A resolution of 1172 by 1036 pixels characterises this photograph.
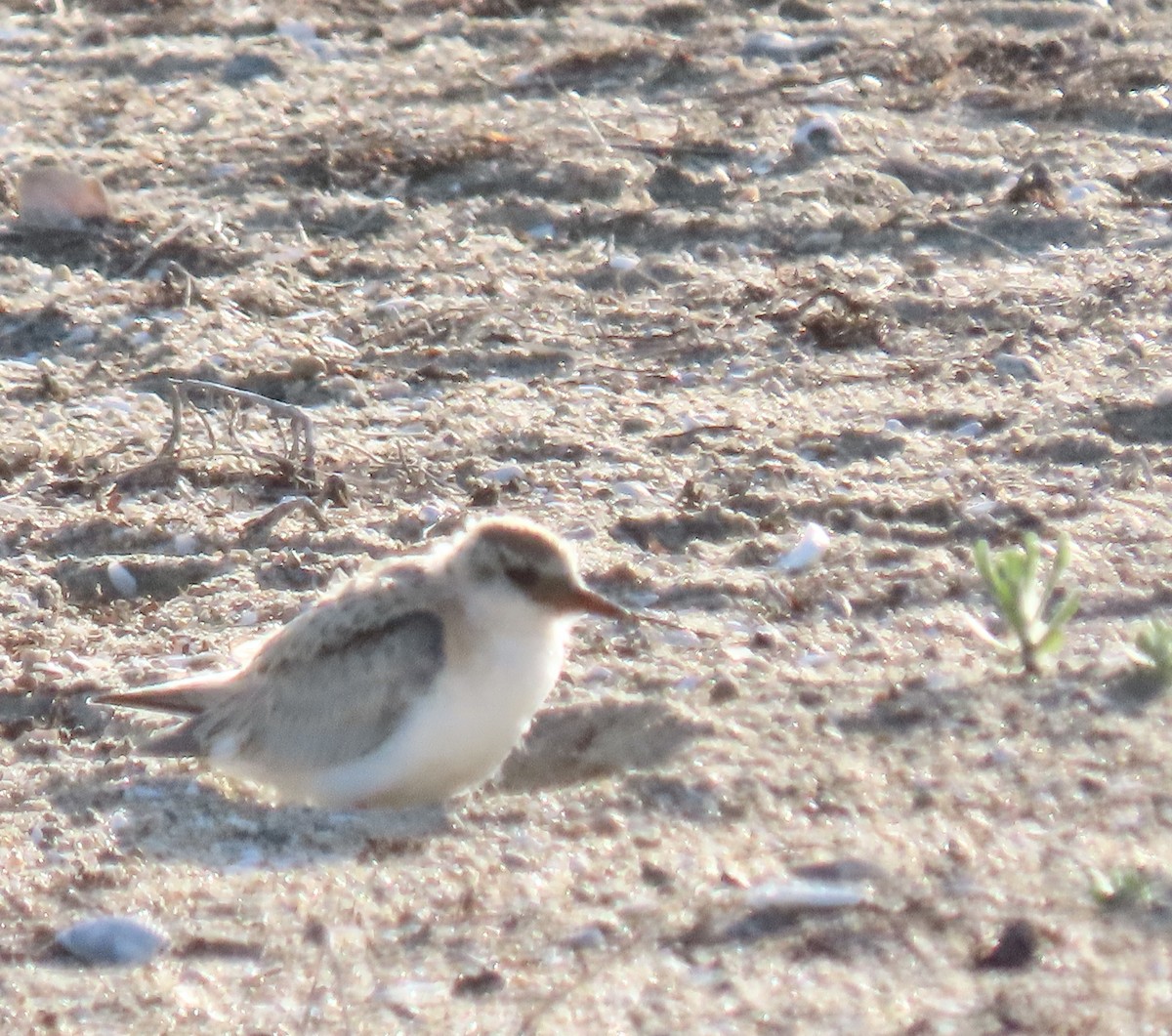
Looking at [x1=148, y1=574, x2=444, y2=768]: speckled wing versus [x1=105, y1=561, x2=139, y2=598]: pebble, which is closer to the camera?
[x1=148, y1=574, x2=444, y2=768]: speckled wing

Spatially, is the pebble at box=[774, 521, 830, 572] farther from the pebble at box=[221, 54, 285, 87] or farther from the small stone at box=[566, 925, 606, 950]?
the pebble at box=[221, 54, 285, 87]

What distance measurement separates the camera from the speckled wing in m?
4.09

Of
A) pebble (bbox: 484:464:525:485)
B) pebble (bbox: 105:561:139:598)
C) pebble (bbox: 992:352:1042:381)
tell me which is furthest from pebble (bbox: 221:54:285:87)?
pebble (bbox: 105:561:139:598)

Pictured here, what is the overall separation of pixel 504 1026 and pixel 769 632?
5.29 ft

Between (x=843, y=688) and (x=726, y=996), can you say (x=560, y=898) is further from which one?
(x=843, y=688)

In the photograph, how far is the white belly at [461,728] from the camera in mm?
3992

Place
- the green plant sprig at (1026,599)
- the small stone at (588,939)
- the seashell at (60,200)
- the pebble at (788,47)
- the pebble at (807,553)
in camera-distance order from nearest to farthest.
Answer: the small stone at (588,939), the green plant sprig at (1026,599), the pebble at (807,553), the seashell at (60,200), the pebble at (788,47)

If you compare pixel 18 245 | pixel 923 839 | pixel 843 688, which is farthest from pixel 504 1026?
pixel 18 245

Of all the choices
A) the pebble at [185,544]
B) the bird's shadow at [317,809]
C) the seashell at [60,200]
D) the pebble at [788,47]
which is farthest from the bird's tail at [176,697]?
the pebble at [788,47]

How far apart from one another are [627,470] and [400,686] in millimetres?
1427

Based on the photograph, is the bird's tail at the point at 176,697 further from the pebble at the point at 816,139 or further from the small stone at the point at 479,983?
the pebble at the point at 816,139

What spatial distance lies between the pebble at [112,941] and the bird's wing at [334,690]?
78cm

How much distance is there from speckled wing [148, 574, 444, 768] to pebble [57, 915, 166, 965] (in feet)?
2.56

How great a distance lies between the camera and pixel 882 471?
17.4ft
